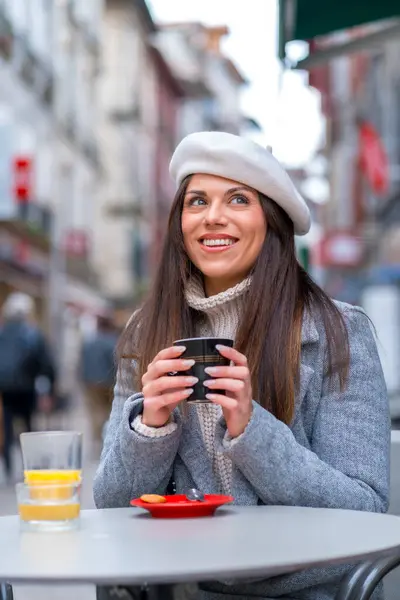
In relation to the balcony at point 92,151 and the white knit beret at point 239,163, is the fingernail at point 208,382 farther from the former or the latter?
the balcony at point 92,151

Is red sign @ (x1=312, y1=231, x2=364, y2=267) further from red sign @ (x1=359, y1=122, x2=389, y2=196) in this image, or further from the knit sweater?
the knit sweater

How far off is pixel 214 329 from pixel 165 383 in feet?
1.69

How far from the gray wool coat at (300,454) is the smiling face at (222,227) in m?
0.20

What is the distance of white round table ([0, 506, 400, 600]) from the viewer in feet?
5.50

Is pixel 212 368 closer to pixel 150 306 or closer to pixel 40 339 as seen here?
pixel 150 306

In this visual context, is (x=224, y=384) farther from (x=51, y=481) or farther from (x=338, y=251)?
(x=338, y=251)

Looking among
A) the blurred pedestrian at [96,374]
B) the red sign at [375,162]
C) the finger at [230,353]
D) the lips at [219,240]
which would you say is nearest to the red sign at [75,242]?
the red sign at [375,162]

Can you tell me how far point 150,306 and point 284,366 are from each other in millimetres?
406

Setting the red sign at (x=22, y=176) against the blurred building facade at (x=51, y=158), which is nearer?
the red sign at (x=22, y=176)

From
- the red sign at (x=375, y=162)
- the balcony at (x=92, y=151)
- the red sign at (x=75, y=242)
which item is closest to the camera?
the red sign at (x=375, y=162)

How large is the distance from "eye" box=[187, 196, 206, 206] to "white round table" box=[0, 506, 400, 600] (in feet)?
2.45

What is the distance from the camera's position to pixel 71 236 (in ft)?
100

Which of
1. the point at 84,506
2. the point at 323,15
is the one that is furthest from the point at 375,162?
the point at 323,15

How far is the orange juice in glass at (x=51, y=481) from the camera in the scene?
210 cm
